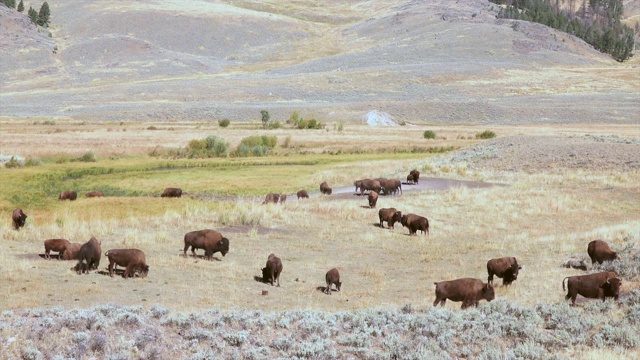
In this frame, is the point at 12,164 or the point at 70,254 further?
the point at 12,164

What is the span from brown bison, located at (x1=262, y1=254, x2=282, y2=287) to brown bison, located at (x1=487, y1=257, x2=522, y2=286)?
549 centimetres

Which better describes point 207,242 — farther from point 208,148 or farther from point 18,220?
point 208,148

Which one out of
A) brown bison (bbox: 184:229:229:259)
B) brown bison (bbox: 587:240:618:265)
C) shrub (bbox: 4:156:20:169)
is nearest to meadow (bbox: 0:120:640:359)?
brown bison (bbox: 184:229:229:259)

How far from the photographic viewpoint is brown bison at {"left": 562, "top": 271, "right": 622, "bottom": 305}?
52.2 feet

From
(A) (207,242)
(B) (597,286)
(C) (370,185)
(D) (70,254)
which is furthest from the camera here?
(C) (370,185)

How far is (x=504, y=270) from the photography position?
18.6m

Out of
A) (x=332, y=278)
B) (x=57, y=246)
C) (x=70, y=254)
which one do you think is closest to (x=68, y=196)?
(x=57, y=246)

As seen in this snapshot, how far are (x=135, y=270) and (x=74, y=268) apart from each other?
1.71 meters

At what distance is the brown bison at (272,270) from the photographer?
Result: 60.4ft

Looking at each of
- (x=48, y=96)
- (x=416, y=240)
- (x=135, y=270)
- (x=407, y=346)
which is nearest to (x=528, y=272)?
(x=416, y=240)

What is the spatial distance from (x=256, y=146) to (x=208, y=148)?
4.91 m

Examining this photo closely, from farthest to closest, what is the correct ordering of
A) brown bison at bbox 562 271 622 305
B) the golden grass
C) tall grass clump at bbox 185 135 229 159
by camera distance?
1. tall grass clump at bbox 185 135 229 159
2. the golden grass
3. brown bison at bbox 562 271 622 305

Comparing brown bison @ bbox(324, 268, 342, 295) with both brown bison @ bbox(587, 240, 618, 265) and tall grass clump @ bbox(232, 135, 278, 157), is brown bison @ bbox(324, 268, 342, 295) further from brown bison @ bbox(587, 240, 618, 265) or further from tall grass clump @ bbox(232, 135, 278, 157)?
tall grass clump @ bbox(232, 135, 278, 157)

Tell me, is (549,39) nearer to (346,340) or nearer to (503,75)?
(503,75)
